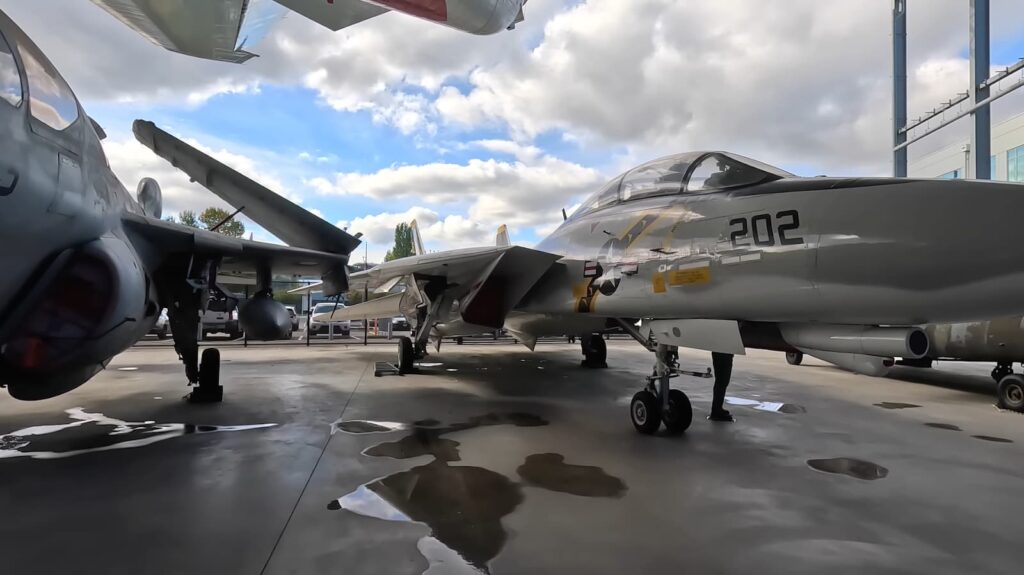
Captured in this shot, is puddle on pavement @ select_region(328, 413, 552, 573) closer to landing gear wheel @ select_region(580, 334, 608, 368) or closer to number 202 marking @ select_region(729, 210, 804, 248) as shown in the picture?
number 202 marking @ select_region(729, 210, 804, 248)

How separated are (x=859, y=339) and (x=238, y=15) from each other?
19.2 ft

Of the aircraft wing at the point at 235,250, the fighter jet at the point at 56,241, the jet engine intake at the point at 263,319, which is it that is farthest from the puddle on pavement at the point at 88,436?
the aircraft wing at the point at 235,250

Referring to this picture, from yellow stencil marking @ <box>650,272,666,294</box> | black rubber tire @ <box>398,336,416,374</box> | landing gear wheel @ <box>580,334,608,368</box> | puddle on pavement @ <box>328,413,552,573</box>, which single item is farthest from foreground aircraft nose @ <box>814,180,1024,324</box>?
landing gear wheel @ <box>580,334,608,368</box>

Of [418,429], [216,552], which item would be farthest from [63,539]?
[418,429]

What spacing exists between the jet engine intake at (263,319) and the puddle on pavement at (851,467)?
6170 mm

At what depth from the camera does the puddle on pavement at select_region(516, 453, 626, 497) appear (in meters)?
3.35

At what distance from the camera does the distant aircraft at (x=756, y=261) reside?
271cm

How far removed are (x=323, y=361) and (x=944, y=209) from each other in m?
11.9

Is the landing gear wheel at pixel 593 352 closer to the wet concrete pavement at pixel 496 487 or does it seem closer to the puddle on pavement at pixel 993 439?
the wet concrete pavement at pixel 496 487

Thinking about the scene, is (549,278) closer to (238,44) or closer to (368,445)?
(368,445)

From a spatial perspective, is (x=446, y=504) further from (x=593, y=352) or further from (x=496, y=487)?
(x=593, y=352)

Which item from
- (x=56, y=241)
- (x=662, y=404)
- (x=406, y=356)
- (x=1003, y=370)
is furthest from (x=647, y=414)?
(x=1003, y=370)

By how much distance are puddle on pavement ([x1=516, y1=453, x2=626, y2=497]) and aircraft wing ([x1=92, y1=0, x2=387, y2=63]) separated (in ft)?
14.1

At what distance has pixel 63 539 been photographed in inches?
100
